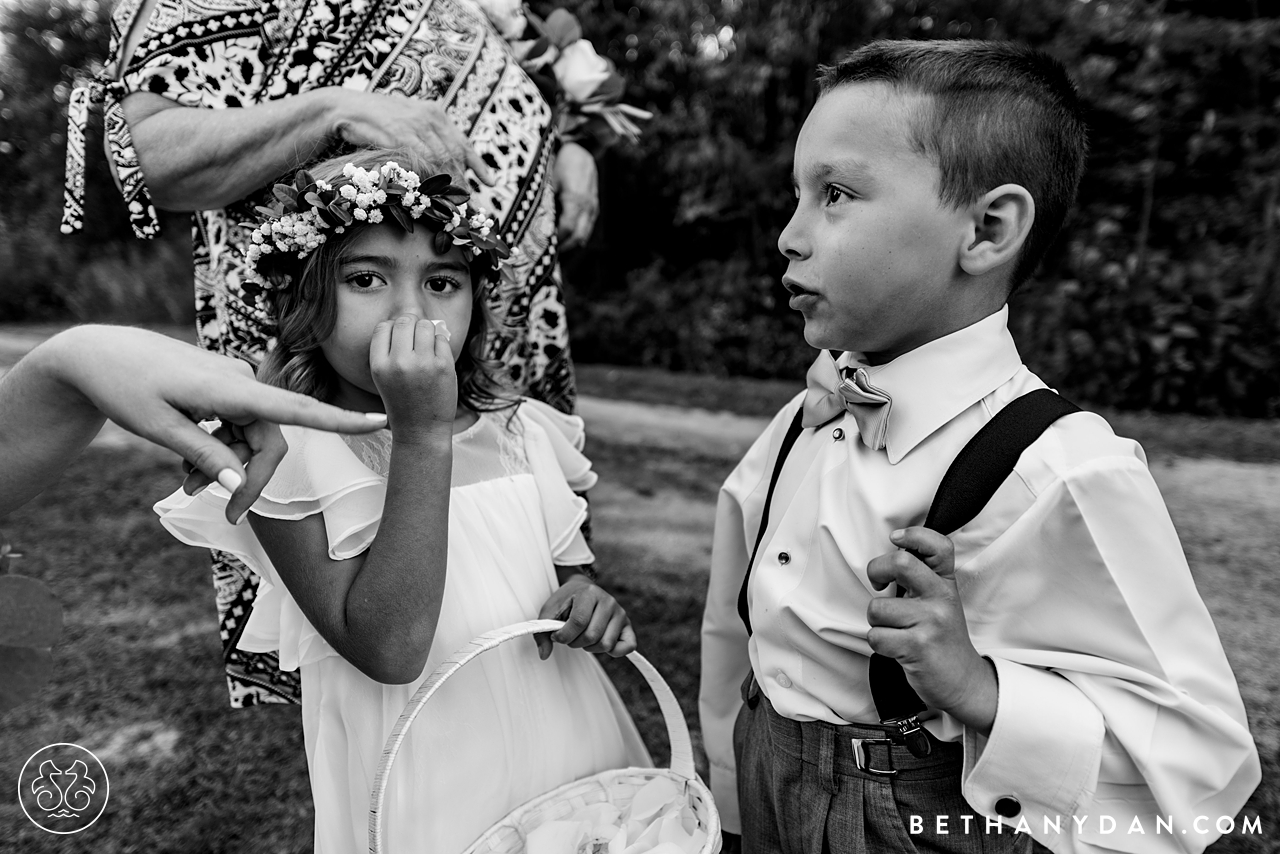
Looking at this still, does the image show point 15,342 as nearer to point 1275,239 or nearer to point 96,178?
point 96,178

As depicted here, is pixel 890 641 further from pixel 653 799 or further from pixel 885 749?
pixel 653 799

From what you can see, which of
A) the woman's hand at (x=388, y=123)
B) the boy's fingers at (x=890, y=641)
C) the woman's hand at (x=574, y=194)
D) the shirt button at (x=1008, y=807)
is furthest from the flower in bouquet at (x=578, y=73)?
the shirt button at (x=1008, y=807)

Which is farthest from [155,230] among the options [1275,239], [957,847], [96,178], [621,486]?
[96,178]

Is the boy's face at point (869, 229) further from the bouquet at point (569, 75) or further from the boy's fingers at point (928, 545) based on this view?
the bouquet at point (569, 75)

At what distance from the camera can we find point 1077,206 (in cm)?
765

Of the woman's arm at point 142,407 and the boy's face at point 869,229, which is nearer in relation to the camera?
the woman's arm at point 142,407

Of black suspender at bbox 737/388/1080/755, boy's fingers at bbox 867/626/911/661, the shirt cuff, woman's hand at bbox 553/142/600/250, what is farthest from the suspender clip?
woman's hand at bbox 553/142/600/250

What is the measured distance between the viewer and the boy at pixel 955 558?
4.41 feet

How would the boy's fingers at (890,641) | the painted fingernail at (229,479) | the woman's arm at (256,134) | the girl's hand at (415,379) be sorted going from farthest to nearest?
the woman's arm at (256,134), the girl's hand at (415,379), the boy's fingers at (890,641), the painted fingernail at (229,479)

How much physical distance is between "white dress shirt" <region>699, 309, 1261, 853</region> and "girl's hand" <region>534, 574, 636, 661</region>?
359mm

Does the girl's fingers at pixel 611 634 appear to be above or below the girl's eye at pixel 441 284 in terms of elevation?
below

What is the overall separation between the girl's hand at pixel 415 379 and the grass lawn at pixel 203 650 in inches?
52.7

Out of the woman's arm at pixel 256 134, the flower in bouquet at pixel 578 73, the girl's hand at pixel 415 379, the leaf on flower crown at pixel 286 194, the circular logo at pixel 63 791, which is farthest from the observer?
the flower in bouquet at pixel 578 73

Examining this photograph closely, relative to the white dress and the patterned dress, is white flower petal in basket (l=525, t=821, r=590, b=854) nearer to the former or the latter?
the white dress
